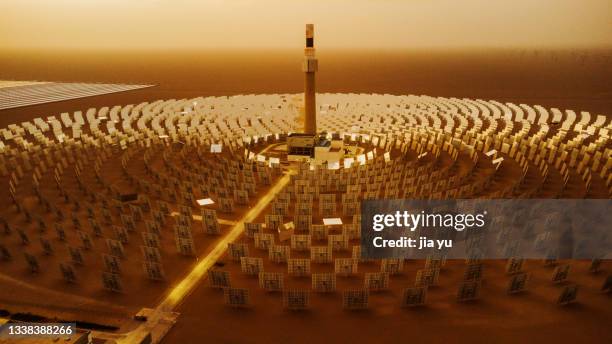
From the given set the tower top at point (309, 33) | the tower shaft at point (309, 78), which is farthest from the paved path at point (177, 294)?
the tower top at point (309, 33)

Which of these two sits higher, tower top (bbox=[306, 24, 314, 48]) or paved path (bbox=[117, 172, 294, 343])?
tower top (bbox=[306, 24, 314, 48])

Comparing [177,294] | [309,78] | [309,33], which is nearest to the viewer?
[177,294]

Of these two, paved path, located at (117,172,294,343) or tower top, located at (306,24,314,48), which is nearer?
paved path, located at (117,172,294,343)

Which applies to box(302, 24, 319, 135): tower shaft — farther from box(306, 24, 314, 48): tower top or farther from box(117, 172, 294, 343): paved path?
box(117, 172, 294, 343): paved path

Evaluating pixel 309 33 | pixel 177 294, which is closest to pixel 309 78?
pixel 309 33

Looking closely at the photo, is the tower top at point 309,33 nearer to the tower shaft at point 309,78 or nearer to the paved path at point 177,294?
the tower shaft at point 309,78

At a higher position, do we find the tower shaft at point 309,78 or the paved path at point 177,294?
the tower shaft at point 309,78

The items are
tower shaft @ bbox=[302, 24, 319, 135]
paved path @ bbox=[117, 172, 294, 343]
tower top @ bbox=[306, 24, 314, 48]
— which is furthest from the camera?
tower shaft @ bbox=[302, 24, 319, 135]

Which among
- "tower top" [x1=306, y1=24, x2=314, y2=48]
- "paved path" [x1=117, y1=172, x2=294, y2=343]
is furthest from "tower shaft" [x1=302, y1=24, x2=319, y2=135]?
"paved path" [x1=117, y1=172, x2=294, y2=343]

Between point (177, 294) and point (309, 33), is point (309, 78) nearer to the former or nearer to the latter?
point (309, 33)

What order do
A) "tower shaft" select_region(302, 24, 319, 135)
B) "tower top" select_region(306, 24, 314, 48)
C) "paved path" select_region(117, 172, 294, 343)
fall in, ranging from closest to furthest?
"paved path" select_region(117, 172, 294, 343)
"tower top" select_region(306, 24, 314, 48)
"tower shaft" select_region(302, 24, 319, 135)

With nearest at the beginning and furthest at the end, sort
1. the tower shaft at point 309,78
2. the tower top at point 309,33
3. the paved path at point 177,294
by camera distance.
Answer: the paved path at point 177,294 → the tower top at point 309,33 → the tower shaft at point 309,78

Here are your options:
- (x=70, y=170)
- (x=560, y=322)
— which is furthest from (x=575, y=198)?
(x=70, y=170)
